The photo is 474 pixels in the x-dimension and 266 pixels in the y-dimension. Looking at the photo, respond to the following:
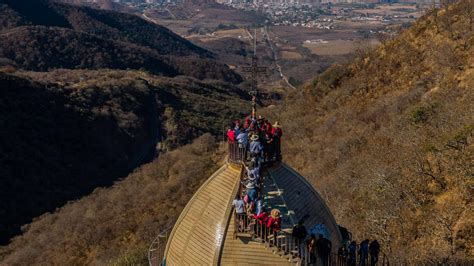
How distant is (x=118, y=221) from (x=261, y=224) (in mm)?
25070

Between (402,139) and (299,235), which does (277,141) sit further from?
(402,139)

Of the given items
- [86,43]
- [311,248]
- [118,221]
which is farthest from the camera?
[86,43]

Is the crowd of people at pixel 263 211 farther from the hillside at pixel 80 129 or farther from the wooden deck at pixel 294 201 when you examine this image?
the hillside at pixel 80 129

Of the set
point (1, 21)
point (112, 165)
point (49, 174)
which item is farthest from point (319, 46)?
Answer: point (49, 174)

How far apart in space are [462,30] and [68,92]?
179 ft

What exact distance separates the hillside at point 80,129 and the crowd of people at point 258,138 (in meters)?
37.8

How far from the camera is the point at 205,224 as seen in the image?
13.3 metres

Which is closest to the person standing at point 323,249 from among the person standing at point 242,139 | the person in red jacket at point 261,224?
the person in red jacket at point 261,224

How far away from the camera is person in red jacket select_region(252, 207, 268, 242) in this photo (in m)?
12.1

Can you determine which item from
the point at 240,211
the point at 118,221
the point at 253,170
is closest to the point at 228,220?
the point at 240,211

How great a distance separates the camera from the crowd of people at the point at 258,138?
515 inches

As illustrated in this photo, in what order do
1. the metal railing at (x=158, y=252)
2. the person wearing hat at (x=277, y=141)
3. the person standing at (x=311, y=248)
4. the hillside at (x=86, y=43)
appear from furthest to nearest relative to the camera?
the hillside at (x=86, y=43)
the metal railing at (x=158, y=252)
the person wearing hat at (x=277, y=141)
the person standing at (x=311, y=248)

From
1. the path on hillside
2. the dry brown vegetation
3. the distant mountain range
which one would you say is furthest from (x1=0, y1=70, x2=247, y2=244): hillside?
the path on hillside

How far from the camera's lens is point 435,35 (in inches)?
1672
